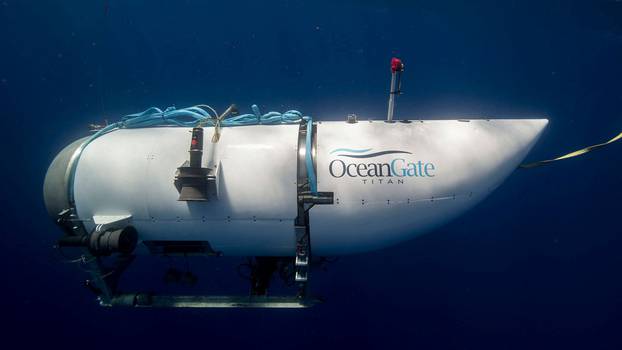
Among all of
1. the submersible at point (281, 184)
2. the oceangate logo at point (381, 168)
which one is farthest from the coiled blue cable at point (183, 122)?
the oceangate logo at point (381, 168)

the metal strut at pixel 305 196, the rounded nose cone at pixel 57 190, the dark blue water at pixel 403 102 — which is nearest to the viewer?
the metal strut at pixel 305 196

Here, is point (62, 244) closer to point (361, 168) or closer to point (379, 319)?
point (361, 168)

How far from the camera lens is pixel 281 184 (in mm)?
1748

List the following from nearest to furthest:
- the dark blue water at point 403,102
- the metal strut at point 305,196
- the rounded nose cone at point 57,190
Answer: the metal strut at point 305,196, the rounded nose cone at point 57,190, the dark blue water at point 403,102

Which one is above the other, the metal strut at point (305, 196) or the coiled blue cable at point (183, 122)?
the coiled blue cable at point (183, 122)

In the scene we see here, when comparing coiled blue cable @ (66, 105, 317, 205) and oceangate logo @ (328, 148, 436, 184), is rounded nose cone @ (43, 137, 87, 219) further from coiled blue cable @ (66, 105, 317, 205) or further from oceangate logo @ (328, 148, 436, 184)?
oceangate logo @ (328, 148, 436, 184)

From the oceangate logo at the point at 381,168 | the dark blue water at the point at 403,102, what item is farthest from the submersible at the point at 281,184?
the dark blue water at the point at 403,102

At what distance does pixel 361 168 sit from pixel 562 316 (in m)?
5.09

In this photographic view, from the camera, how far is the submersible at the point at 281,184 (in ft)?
5.72

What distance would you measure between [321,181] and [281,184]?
273mm

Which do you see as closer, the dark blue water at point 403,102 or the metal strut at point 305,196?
the metal strut at point 305,196

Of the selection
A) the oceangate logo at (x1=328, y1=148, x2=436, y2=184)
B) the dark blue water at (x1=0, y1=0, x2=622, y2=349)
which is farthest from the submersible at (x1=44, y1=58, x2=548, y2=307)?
the dark blue water at (x1=0, y1=0, x2=622, y2=349)

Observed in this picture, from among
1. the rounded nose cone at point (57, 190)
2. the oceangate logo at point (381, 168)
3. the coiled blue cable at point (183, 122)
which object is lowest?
the rounded nose cone at point (57, 190)

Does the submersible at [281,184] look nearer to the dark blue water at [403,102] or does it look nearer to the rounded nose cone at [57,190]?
the rounded nose cone at [57,190]
